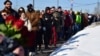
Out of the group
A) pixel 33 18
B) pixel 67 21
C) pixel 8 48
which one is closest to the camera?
pixel 8 48

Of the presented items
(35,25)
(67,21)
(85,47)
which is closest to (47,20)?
(35,25)

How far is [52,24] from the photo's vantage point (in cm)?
1703

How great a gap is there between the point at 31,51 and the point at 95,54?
846 centimetres

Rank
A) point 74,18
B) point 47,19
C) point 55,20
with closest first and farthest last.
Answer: point 47,19, point 55,20, point 74,18

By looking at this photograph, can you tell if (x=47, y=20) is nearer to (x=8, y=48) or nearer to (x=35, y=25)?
(x=35, y=25)

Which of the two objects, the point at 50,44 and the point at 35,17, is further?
the point at 50,44

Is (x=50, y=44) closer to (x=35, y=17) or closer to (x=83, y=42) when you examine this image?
(x=35, y=17)

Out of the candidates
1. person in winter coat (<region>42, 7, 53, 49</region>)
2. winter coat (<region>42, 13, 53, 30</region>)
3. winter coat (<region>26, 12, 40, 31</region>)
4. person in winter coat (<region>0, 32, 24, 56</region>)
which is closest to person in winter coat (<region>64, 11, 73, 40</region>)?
person in winter coat (<region>42, 7, 53, 49</region>)

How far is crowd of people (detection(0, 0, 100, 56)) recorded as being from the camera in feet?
15.4

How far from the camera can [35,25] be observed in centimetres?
1295

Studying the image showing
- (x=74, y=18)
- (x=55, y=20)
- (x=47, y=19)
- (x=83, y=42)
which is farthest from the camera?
(x=74, y=18)

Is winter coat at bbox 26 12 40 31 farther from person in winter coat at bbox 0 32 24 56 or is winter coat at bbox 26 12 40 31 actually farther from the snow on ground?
person in winter coat at bbox 0 32 24 56

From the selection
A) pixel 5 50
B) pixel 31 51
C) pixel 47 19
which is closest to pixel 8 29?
pixel 5 50

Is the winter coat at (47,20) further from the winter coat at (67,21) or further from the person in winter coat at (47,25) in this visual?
the winter coat at (67,21)
